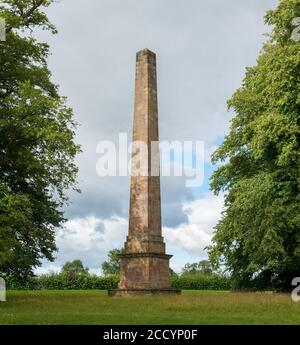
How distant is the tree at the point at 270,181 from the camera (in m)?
24.0

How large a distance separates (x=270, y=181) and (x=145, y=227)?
20.9 feet

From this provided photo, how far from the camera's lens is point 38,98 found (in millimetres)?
20969

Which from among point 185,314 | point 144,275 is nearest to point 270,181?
point 144,275

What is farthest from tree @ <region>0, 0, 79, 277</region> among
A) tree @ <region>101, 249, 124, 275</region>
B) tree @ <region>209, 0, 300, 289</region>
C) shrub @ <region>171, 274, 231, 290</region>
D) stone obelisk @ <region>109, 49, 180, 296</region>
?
tree @ <region>101, 249, 124, 275</region>

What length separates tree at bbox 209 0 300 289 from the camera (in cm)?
2405

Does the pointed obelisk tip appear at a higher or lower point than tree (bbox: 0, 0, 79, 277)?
higher

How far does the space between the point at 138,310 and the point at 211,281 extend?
4703 centimetres

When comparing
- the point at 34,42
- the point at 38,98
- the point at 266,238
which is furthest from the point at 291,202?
the point at 34,42

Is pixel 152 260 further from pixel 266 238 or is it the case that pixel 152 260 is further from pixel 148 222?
pixel 266 238

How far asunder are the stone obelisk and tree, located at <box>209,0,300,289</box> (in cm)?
391
